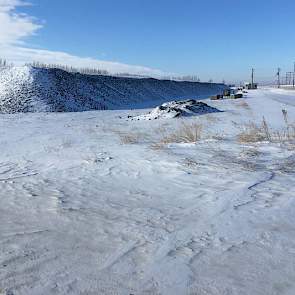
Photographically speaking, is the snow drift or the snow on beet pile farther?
the snow drift

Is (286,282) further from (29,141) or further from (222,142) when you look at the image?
(29,141)

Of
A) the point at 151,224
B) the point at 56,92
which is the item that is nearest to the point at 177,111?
the point at 56,92

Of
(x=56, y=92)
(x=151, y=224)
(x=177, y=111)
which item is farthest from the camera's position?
(x=56, y=92)

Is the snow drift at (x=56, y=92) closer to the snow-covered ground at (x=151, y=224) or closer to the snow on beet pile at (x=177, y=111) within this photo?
the snow on beet pile at (x=177, y=111)

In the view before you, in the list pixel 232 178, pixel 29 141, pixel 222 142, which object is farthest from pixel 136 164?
pixel 29 141

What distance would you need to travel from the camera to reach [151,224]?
213 inches

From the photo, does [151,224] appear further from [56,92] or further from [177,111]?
[56,92]

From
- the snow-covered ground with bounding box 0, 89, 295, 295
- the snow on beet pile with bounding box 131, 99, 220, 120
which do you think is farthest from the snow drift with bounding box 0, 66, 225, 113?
the snow-covered ground with bounding box 0, 89, 295, 295

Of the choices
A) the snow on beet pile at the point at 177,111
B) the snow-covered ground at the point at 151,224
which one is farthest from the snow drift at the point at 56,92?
the snow-covered ground at the point at 151,224

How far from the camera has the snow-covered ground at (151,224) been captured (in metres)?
3.92

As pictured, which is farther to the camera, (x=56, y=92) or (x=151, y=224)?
(x=56, y=92)

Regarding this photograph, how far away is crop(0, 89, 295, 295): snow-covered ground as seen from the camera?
392 centimetres

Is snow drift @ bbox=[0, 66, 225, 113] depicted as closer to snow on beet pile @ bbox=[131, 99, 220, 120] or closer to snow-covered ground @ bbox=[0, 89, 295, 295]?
snow on beet pile @ bbox=[131, 99, 220, 120]

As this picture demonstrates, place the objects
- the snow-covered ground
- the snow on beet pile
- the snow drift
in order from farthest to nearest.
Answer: the snow drift → the snow on beet pile → the snow-covered ground
